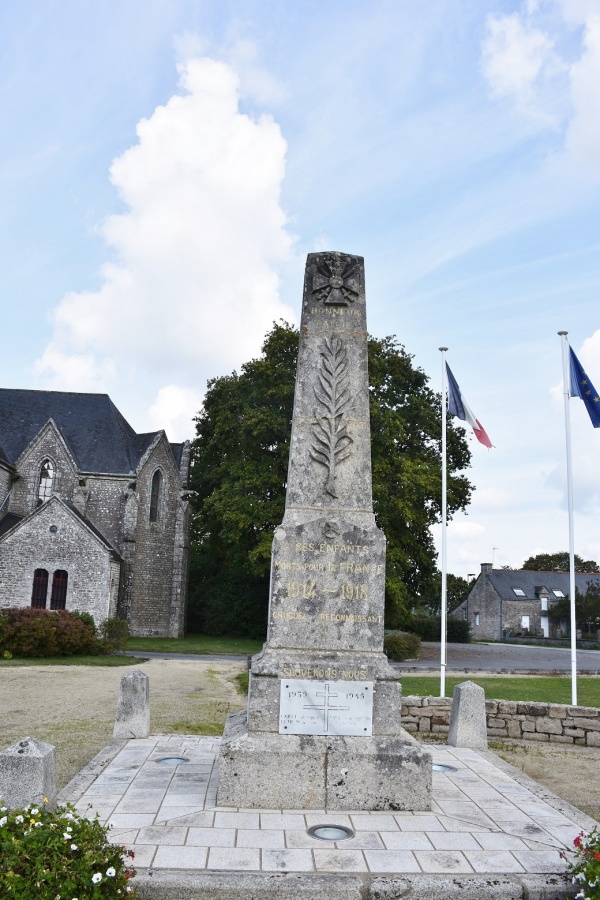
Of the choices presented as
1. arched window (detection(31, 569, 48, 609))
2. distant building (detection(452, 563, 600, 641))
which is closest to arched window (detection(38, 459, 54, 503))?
arched window (detection(31, 569, 48, 609))

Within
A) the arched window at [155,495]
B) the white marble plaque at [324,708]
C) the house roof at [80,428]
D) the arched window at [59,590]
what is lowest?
the white marble plaque at [324,708]

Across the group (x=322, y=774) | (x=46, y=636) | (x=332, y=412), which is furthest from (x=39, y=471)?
(x=322, y=774)

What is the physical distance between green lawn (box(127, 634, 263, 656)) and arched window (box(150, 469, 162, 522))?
610 cm

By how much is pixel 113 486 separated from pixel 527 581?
36444mm

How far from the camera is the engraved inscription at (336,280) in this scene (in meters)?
7.83

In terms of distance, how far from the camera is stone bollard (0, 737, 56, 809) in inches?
214

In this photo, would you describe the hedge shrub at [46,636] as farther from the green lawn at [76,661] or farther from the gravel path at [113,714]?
the gravel path at [113,714]

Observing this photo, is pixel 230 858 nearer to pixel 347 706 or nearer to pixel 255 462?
pixel 347 706

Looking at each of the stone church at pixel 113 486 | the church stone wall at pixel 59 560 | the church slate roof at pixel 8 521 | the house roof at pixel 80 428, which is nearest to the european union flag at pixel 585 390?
the church stone wall at pixel 59 560

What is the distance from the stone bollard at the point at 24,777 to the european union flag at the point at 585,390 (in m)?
10.3

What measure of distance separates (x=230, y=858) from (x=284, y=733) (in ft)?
5.33

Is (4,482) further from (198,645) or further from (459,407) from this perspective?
(459,407)

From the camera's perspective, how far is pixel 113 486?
3428 cm

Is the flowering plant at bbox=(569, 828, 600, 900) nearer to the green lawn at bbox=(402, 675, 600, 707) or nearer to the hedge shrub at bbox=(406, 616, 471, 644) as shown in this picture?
the green lawn at bbox=(402, 675, 600, 707)
